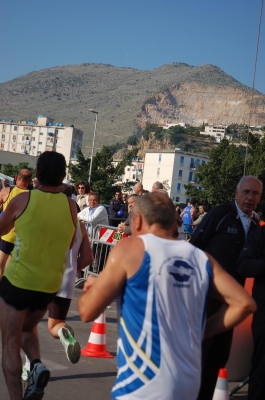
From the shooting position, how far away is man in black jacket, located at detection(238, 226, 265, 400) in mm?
5156

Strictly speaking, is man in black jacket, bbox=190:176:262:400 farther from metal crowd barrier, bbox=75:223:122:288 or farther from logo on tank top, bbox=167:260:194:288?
metal crowd barrier, bbox=75:223:122:288

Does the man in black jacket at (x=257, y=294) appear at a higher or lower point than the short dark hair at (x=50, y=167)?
lower

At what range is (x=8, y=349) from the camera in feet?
15.9

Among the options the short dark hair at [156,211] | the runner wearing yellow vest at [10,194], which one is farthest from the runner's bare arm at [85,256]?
the runner wearing yellow vest at [10,194]

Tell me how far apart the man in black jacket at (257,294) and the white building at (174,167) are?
467 feet

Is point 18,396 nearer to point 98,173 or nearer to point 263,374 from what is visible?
point 263,374

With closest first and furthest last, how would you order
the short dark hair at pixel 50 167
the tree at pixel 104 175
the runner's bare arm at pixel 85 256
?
the short dark hair at pixel 50 167, the runner's bare arm at pixel 85 256, the tree at pixel 104 175

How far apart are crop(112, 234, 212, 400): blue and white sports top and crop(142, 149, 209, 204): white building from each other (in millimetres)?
144618

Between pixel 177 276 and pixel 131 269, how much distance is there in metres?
0.21

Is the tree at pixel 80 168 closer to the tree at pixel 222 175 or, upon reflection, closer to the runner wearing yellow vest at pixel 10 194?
the tree at pixel 222 175

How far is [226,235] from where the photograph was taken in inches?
220

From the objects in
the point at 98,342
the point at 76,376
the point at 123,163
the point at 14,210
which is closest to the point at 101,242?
the point at 98,342

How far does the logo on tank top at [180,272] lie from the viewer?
10.0 ft

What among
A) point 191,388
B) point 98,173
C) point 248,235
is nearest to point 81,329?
point 248,235
